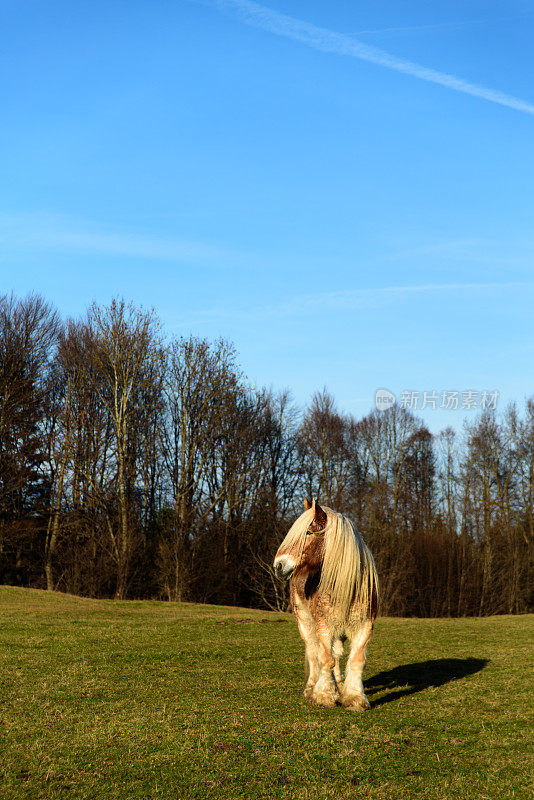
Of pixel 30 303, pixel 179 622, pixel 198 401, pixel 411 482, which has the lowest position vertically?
pixel 179 622

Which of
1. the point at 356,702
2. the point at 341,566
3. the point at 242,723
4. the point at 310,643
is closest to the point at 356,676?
the point at 356,702

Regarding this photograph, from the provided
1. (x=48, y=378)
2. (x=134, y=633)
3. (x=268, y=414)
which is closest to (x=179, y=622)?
(x=134, y=633)

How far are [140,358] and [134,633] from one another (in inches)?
914

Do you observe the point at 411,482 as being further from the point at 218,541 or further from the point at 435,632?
the point at 435,632

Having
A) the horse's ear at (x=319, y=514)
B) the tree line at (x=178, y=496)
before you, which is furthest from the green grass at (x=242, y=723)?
the tree line at (x=178, y=496)

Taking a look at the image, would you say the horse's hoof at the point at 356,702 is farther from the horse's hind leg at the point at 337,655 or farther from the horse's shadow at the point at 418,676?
the horse's shadow at the point at 418,676

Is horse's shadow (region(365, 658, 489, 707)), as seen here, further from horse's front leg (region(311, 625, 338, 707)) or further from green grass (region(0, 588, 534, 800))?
horse's front leg (region(311, 625, 338, 707))

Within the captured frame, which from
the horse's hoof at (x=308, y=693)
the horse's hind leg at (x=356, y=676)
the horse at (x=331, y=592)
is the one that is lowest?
the horse's hoof at (x=308, y=693)

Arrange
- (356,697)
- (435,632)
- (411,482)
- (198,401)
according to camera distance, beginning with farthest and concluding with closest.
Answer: (411,482) < (198,401) < (435,632) < (356,697)

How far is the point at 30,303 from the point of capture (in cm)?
3819

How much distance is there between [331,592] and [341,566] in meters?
0.32

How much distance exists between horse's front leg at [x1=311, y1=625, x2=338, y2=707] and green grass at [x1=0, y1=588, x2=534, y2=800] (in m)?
0.20

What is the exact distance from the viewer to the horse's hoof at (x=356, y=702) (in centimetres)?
720

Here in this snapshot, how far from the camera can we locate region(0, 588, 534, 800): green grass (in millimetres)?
4938
